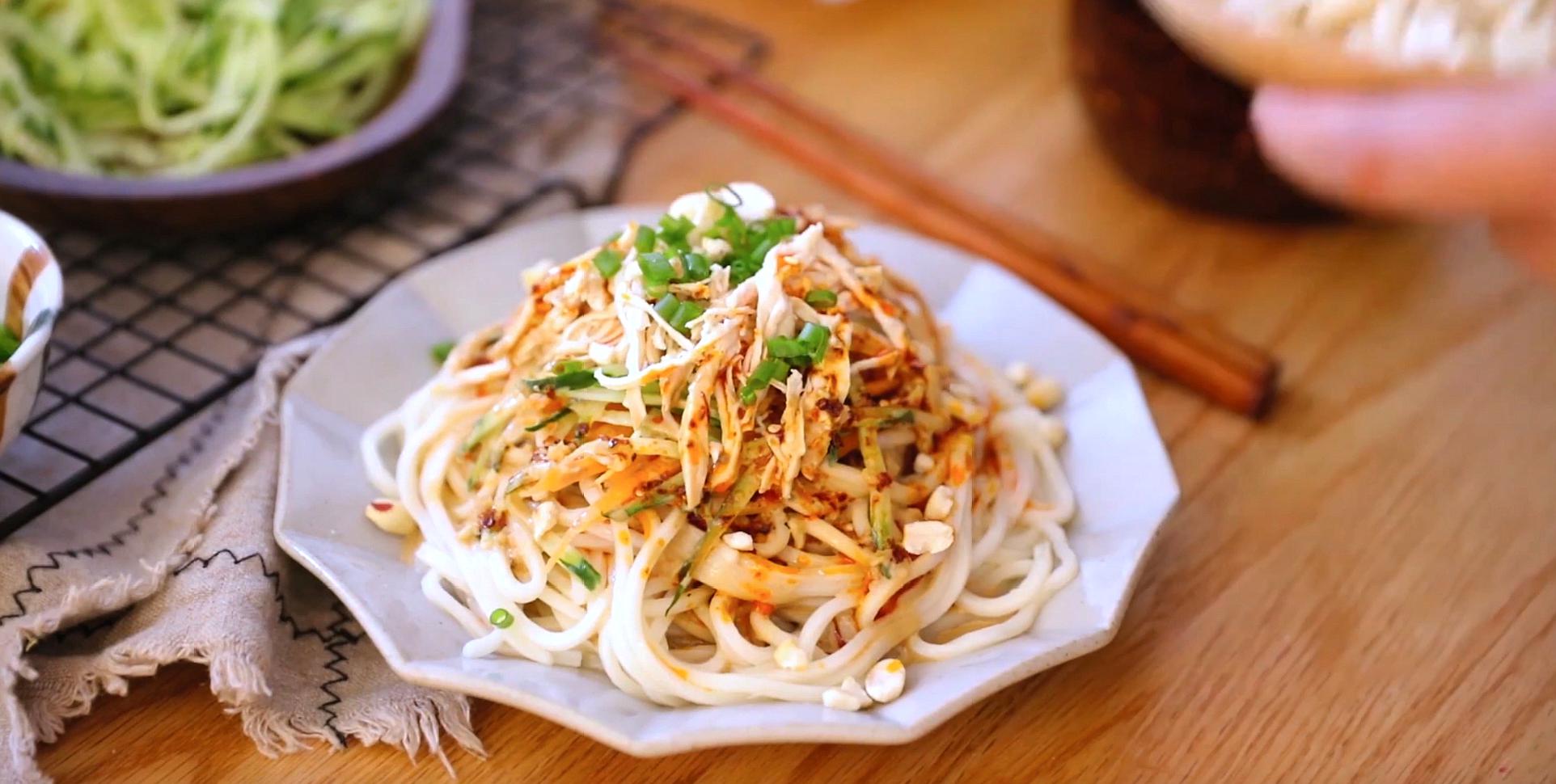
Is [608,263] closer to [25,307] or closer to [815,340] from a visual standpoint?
[815,340]

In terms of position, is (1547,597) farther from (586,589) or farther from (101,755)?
(101,755)

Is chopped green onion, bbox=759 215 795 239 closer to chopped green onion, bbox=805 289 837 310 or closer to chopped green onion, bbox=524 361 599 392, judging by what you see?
chopped green onion, bbox=805 289 837 310

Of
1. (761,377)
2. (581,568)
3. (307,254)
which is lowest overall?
(307,254)

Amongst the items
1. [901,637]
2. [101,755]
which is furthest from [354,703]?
[901,637]

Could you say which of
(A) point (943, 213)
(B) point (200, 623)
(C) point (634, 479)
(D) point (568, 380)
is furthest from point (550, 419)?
(A) point (943, 213)

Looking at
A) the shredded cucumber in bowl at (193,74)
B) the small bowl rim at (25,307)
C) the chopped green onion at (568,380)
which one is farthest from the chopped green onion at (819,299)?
the shredded cucumber in bowl at (193,74)

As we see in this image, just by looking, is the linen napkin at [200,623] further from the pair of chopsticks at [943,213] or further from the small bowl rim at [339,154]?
the pair of chopsticks at [943,213]

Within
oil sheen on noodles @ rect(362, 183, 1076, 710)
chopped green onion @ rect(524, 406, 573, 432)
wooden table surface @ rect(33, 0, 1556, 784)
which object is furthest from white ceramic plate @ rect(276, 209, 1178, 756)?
chopped green onion @ rect(524, 406, 573, 432)
